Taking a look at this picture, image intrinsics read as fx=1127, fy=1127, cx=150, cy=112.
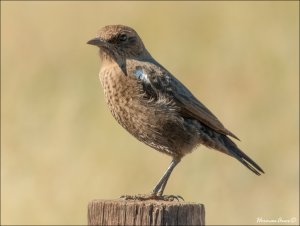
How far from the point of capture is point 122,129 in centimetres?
1464

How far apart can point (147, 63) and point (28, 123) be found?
5.76 metres

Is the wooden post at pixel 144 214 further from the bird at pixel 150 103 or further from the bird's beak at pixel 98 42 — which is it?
the bird's beak at pixel 98 42

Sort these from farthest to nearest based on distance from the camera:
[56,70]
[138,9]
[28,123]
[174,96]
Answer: [138,9], [56,70], [28,123], [174,96]

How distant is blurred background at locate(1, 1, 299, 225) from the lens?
1301cm

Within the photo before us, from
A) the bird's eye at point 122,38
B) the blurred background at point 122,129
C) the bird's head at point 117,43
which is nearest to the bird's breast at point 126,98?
the bird's head at point 117,43

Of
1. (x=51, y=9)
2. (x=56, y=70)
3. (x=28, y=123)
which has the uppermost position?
(x=51, y=9)

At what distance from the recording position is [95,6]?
19.1 metres

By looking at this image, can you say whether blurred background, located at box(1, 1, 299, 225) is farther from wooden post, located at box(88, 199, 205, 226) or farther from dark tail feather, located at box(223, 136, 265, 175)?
wooden post, located at box(88, 199, 205, 226)

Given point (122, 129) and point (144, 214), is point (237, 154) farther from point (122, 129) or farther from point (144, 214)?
point (122, 129)

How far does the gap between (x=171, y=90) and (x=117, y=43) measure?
0.66 meters

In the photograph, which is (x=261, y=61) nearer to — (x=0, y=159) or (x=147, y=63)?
(x=0, y=159)

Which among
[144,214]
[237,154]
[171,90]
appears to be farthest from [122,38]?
[144,214]

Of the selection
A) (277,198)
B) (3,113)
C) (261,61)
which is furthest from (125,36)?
(261,61)

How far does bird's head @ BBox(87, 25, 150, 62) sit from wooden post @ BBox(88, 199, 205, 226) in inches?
108
